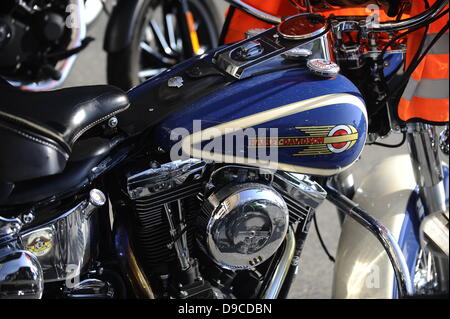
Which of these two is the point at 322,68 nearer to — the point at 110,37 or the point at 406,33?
the point at 406,33

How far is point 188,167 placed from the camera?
1440 mm

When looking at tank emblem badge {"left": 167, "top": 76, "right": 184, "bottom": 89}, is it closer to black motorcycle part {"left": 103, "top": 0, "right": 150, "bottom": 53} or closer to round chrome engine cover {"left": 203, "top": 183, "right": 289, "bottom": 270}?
round chrome engine cover {"left": 203, "top": 183, "right": 289, "bottom": 270}

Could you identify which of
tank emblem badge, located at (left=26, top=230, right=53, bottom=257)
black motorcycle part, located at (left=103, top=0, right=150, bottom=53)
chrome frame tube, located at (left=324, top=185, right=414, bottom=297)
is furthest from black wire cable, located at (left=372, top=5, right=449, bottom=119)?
black motorcycle part, located at (left=103, top=0, right=150, bottom=53)

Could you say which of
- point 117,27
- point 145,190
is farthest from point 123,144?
point 117,27

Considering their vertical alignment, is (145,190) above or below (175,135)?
below

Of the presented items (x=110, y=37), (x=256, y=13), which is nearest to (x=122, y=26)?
(x=110, y=37)

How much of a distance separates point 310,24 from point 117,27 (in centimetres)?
131

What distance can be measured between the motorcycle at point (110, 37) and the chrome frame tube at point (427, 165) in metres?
1.36

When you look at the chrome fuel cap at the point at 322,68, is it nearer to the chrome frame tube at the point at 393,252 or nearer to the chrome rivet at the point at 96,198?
the chrome frame tube at the point at 393,252

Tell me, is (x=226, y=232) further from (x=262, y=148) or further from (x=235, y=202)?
(x=262, y=148)

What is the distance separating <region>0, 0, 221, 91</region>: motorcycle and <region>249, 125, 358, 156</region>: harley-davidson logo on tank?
4.69ft

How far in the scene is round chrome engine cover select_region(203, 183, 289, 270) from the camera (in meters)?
1.44

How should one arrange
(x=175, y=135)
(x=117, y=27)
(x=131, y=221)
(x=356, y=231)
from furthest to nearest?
1. (x=117, y=27)
2. (x=356, y=231)
3. (x=131, y=221)
4. (x=175, y=135)

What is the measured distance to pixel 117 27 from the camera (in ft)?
8.81
